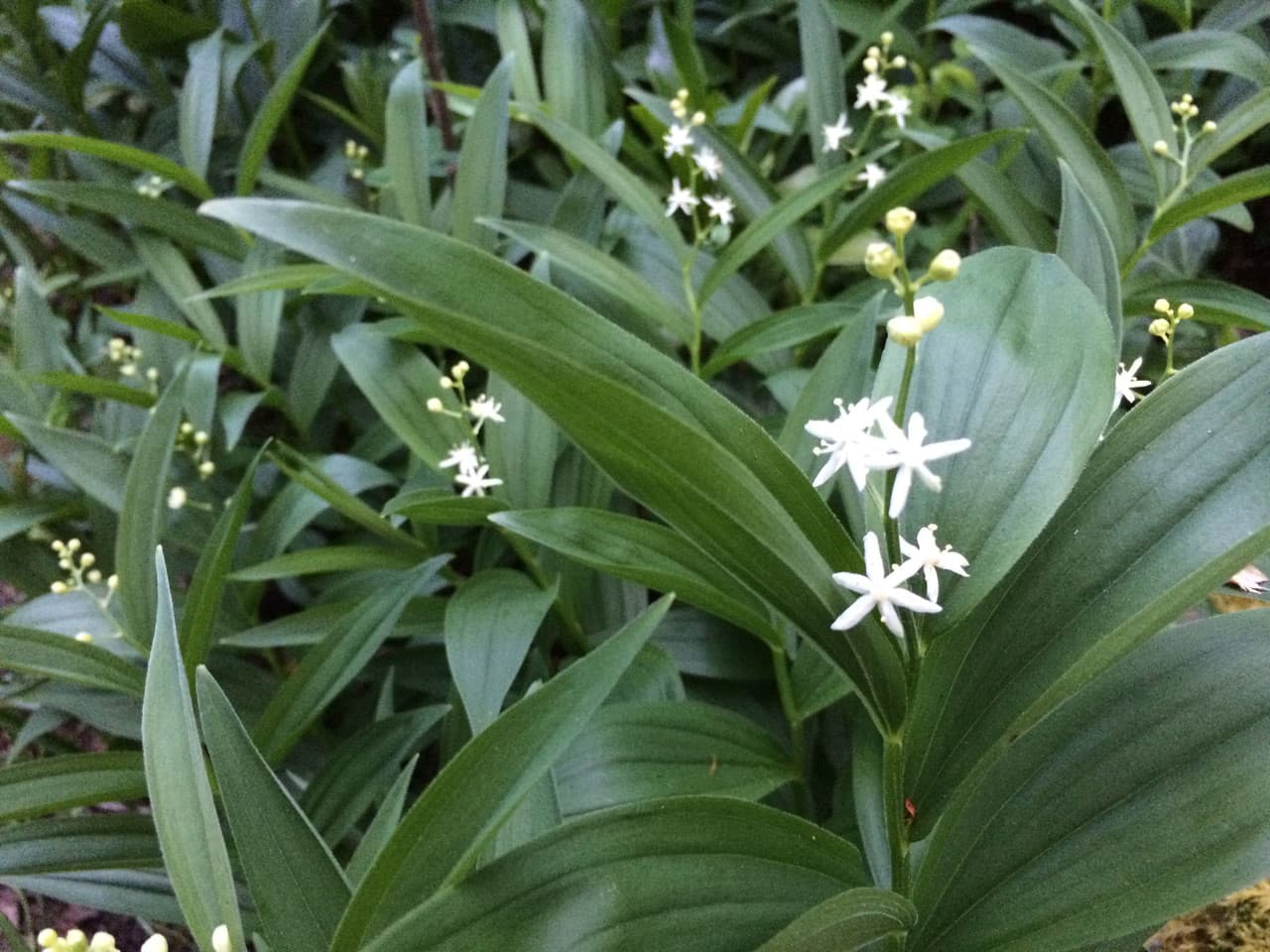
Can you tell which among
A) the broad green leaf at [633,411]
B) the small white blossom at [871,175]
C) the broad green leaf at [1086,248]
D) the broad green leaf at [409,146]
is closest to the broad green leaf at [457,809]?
the broad green leaf at [633,411]

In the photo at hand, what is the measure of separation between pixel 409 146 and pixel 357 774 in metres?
0.95

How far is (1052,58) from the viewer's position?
160 centimetres

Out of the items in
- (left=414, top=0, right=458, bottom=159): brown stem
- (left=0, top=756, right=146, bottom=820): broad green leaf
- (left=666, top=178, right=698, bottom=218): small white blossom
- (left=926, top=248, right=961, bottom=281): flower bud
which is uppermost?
(left=414, top=0, right=458, bottom=159): brown stem

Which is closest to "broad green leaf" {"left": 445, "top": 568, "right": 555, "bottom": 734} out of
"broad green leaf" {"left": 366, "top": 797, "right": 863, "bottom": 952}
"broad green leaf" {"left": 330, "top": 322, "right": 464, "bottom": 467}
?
"broad green leaf" {"left": 330, "top": 322, "right": 464, "bottom": 467}

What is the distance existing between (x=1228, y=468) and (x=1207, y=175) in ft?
3.83

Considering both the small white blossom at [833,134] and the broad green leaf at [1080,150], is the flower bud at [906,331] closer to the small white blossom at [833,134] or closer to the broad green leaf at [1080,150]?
the broad green leaf at [1080,150]

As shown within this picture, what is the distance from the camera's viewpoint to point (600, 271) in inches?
50.1

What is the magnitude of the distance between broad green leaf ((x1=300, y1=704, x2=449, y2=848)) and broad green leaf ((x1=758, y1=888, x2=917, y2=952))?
1.91 ft

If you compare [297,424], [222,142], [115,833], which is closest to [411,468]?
[297,424]

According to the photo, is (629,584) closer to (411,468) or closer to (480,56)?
(411,468)

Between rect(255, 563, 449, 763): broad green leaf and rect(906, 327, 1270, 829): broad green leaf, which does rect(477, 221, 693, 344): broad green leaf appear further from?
rect(906, 327, 1270, 829): broad green leaf

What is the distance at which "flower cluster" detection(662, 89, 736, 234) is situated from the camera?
1.35m

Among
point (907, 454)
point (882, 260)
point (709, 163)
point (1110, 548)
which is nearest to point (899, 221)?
point (882, 260)

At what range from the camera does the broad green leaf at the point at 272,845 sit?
0.66 meters
